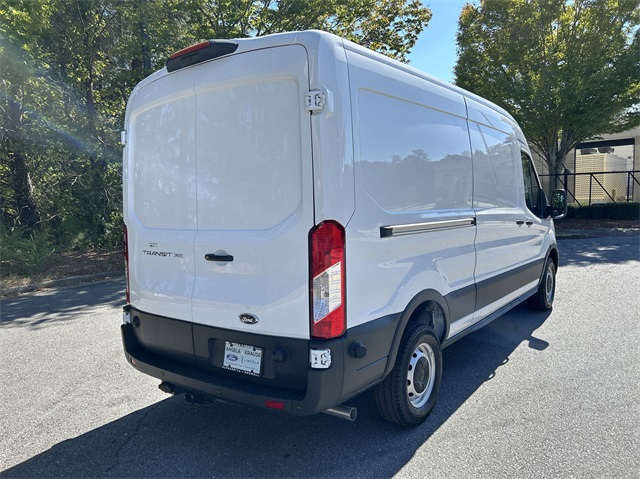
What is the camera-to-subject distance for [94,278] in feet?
30.6

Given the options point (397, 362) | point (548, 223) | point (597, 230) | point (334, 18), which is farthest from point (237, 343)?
point (597, 230)

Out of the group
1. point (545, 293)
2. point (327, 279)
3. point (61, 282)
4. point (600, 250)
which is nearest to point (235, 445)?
point (327, 279)

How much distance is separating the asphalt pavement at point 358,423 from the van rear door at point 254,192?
909mm

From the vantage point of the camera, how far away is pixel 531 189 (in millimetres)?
5395

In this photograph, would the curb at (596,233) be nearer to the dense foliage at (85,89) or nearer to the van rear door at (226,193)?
the dense foliage at (85,89)

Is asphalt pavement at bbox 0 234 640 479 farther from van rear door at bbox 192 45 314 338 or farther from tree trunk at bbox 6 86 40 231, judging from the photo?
tree trunk at bbox 6 86 40 231

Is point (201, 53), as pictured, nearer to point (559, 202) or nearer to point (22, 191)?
point (559, 202)

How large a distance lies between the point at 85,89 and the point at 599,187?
Answer: 23.0 m

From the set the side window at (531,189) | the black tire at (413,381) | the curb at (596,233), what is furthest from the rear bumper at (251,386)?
the curb at (596,233)

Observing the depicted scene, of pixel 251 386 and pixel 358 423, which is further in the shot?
pixel 358 423

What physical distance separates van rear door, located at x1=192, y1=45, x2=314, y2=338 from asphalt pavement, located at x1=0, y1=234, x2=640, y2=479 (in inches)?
35.8

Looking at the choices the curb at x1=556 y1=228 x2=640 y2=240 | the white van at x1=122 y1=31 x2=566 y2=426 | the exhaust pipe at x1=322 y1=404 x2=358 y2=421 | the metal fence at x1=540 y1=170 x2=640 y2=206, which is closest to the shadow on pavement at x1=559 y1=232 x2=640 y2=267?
the curb at x1=556 y1=228 x2=640 y2=240

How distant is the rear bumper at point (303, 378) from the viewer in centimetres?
245

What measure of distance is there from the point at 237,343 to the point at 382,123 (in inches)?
64.2
